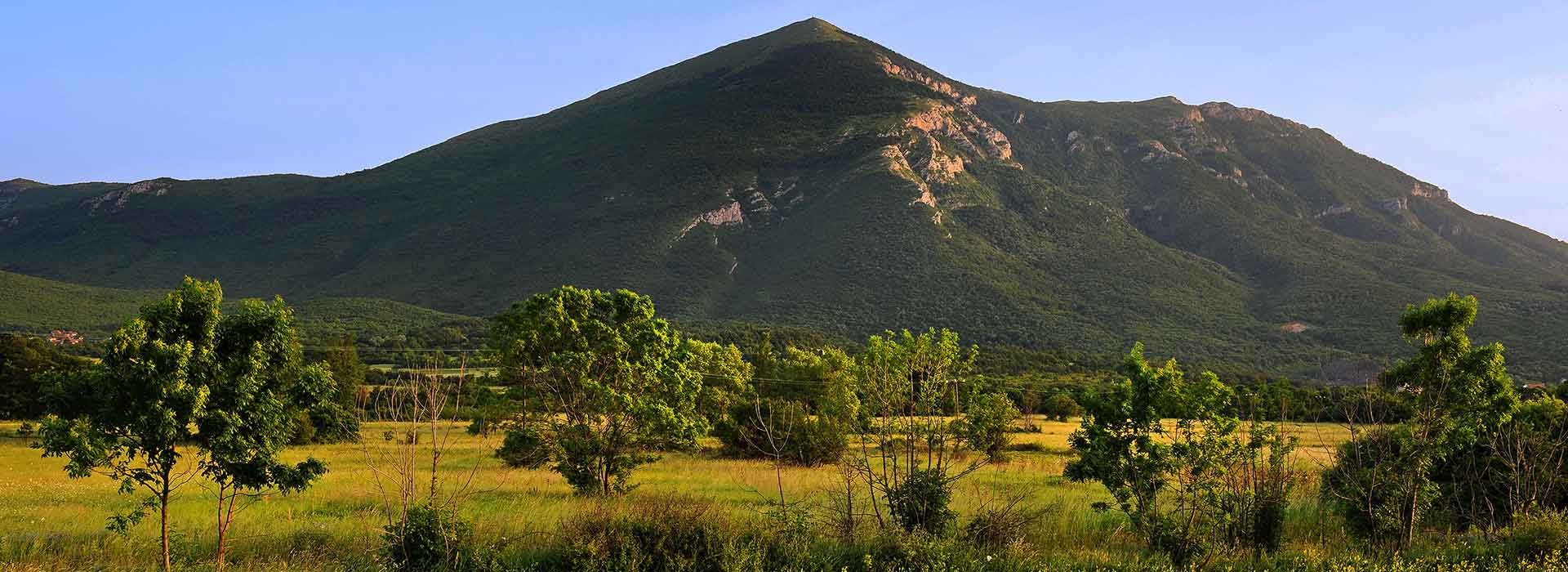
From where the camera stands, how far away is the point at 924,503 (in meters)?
15.3

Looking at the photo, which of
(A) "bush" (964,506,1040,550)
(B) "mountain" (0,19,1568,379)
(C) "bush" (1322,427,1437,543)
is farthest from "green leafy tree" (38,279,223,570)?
(B) "mountain" (0,19,1568,379)

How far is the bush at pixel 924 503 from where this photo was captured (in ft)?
49.8

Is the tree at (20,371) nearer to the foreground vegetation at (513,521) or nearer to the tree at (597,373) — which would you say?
the foreground vegetation at (513,521)

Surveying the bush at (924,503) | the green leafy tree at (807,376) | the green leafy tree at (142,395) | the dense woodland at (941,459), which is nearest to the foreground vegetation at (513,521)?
the dense woodland at (941,459)

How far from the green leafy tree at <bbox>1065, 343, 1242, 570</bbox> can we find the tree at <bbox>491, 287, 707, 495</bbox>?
1087 centimetres

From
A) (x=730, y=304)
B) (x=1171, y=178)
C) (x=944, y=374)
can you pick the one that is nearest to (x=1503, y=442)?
(x=944, y=374)

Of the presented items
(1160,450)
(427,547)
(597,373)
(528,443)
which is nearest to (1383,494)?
(1160,450)

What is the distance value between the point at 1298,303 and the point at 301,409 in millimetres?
123269

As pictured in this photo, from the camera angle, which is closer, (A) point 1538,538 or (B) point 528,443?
(A) point 1538,538

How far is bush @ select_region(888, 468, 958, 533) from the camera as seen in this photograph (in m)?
15.2

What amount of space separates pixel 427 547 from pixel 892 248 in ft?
378

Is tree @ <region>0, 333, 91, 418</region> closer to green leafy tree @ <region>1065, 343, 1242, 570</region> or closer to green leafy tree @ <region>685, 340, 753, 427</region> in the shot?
green leafy tree @ <region>685, 340, 753, 427</region>

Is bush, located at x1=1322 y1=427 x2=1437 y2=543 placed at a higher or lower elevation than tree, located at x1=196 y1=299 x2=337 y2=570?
lower

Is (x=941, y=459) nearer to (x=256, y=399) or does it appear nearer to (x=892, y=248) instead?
(x=256, y=399)
